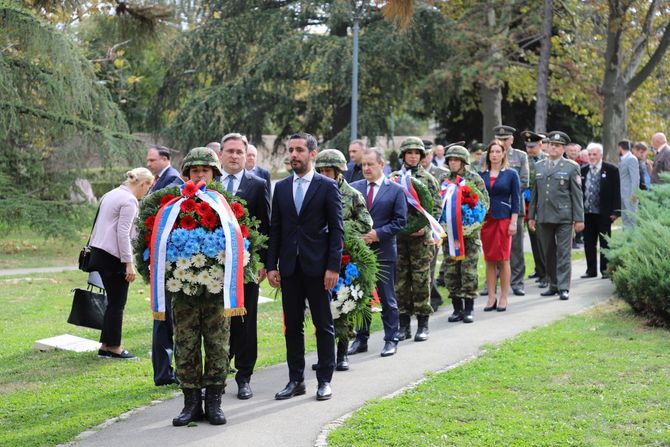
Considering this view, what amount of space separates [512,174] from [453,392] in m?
5.59

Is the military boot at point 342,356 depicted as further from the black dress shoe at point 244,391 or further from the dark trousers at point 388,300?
the black dress shoe at point 244,391

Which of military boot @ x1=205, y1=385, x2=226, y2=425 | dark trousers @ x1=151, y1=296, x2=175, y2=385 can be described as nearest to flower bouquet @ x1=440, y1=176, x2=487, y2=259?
dark trousers @ x1=151, y1=296, x2=175, y2=385

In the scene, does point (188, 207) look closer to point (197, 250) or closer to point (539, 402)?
point (197, 250)

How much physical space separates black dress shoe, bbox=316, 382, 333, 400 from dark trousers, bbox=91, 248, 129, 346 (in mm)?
2827

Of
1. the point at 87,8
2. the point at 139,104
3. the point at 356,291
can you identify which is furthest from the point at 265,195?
the point at 139,104

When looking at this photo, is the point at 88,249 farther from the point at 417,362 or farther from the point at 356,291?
the point at 417,362

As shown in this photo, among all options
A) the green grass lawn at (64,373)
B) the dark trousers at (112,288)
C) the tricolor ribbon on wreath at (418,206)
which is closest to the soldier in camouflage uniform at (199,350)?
the green grass lawn at (64,373)

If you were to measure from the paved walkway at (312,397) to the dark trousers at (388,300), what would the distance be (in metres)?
0.26

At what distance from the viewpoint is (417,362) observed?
9.70 metres

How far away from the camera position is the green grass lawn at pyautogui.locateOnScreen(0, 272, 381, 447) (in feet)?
24.9

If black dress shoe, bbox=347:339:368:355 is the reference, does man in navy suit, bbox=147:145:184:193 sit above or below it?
above

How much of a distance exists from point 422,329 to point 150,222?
4.30 metres

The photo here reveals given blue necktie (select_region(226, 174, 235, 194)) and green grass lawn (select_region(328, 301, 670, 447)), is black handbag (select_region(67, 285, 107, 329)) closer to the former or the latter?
blue necktie (select_region(226, 174, 235, 194))

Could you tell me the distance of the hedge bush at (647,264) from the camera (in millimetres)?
11375
